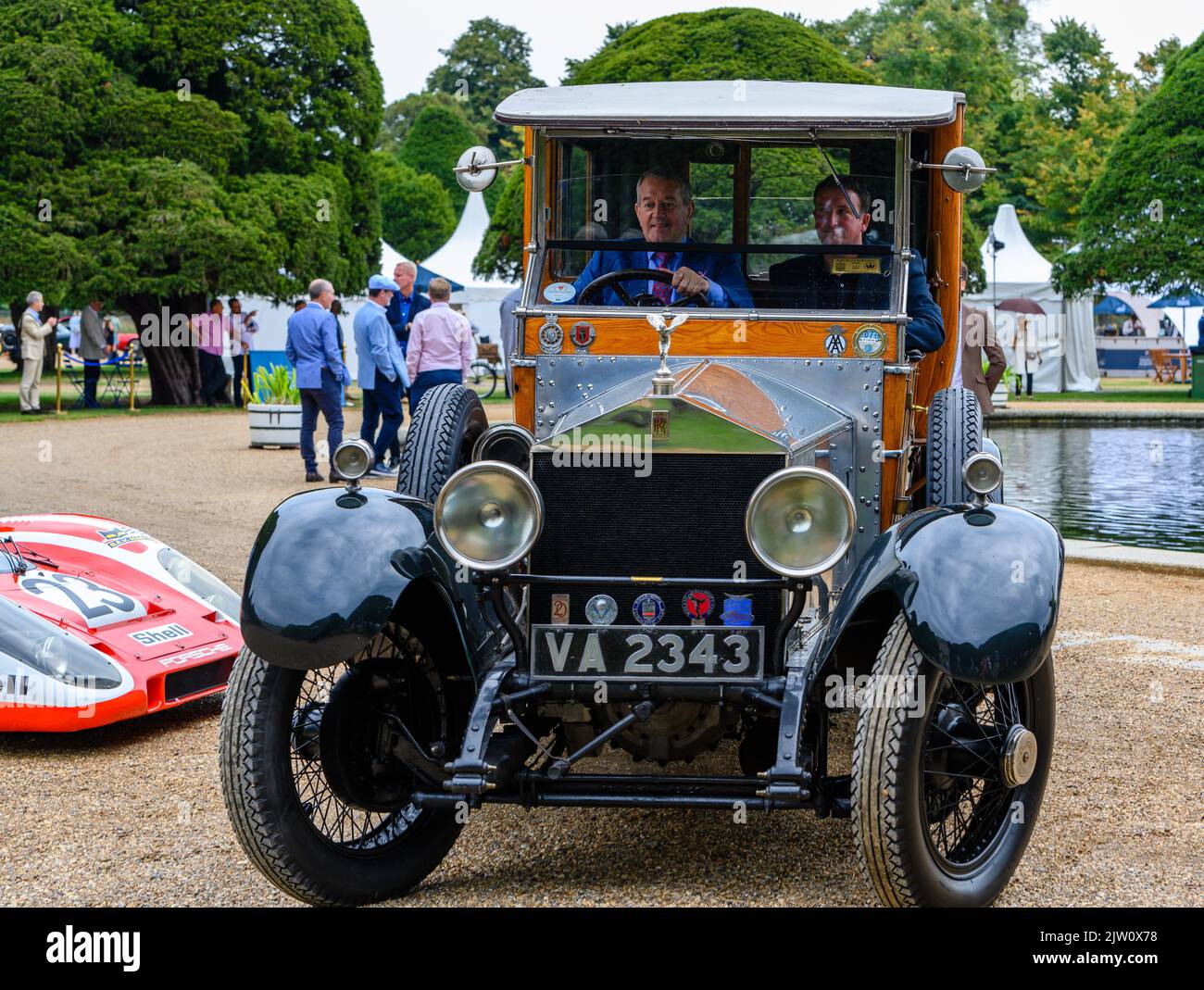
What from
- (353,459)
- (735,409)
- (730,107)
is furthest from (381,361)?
(735,409)

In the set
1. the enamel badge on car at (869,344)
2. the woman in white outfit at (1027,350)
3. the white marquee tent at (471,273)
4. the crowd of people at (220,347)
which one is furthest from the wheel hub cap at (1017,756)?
the white marquee tent at (471,273)

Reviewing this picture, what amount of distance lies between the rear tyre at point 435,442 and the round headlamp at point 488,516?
34.9 inches

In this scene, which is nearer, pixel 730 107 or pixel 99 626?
pixel 730 107

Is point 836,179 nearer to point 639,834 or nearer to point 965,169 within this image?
point 965,169

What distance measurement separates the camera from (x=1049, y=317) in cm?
2903

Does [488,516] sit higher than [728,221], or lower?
lower

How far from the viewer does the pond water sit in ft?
A: 36.1

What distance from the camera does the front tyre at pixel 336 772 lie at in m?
3.65

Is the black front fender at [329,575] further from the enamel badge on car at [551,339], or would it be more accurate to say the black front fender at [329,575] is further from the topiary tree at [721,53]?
the topiary tree at [721,53]

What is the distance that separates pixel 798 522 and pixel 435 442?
1.51m

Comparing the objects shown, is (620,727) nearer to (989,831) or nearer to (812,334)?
(989,831)

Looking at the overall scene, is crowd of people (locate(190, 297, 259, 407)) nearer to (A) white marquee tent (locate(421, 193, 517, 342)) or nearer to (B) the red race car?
(A) white marquee tent (locate(421, 193, 517, 342))

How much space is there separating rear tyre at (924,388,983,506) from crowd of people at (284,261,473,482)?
26.1ft
